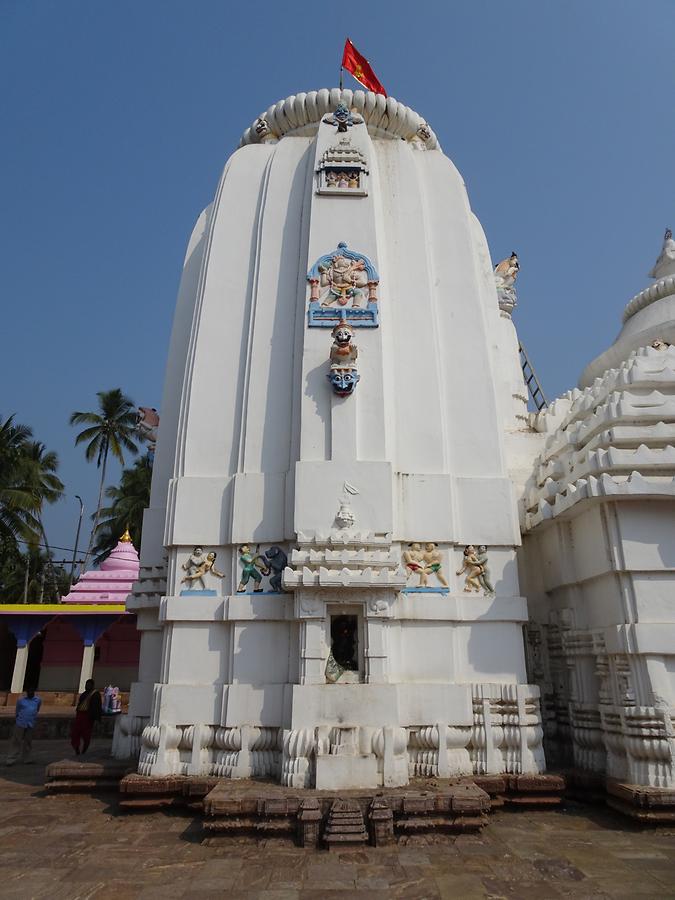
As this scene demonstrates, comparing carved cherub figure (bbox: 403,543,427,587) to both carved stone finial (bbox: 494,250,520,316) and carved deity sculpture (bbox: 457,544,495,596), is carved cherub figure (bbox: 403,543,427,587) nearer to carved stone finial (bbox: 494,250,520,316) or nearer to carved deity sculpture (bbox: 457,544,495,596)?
carved deity sculpture (bbox: 457,544,495,596)

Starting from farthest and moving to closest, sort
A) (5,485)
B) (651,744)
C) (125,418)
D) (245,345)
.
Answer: (125,418) < (5,485) < (245,345) < (651,744)

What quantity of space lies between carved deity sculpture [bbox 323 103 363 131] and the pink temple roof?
17.6m

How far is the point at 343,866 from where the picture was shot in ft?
18.9

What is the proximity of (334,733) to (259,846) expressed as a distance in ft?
5.43

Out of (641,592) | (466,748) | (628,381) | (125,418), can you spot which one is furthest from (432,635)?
(125,418)

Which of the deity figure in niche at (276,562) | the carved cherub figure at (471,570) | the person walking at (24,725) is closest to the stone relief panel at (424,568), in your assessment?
the carved cherub figure at (471,570)

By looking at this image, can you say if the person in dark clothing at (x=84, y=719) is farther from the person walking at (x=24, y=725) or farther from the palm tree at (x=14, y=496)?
the palm tree at (x=14, y=496)

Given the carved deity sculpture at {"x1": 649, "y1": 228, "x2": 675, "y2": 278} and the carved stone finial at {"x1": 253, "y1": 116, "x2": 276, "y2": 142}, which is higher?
the carved stone finial at {"x1": 253, "y1": 116, "x2": 276, "y2": 142}

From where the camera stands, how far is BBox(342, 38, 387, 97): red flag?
48.5ft

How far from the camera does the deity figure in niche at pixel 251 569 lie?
913cm

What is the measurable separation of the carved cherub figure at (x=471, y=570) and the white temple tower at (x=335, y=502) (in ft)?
0.10

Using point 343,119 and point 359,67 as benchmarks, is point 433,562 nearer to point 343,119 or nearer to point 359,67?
point 343,119

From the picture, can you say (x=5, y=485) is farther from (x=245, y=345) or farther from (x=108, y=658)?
(x=245, y=345)

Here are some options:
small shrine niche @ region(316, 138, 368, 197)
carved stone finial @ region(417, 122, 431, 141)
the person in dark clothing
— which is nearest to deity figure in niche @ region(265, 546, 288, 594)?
the person in dark clothing
